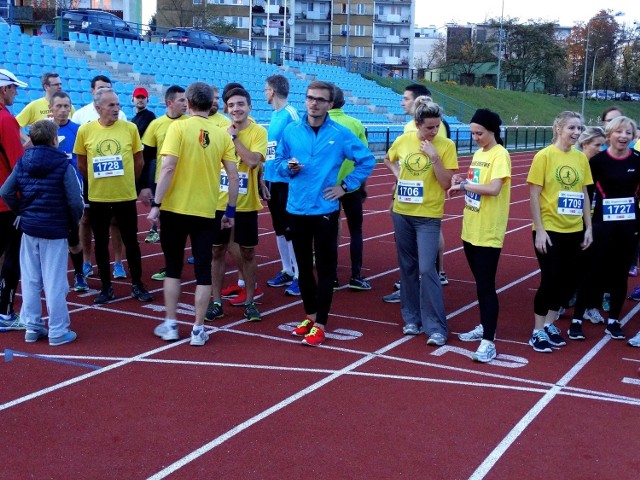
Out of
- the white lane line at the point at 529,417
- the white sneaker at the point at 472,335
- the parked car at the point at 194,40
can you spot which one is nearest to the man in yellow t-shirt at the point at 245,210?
the white sneaker at the point at 472,335

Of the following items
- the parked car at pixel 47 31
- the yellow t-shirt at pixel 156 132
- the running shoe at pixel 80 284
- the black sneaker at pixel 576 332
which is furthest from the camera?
the parked car at pixel 47 31

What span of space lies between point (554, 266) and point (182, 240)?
2.93m

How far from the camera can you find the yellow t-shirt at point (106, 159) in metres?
7.80

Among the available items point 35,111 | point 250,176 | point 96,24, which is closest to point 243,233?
point 250,176

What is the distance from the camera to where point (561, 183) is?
6551mm

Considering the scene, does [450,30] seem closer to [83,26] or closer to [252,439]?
[83,26]

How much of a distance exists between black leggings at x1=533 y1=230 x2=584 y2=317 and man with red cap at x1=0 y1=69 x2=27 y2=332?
4220 millimetres

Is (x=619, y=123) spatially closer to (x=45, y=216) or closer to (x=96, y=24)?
(x=45, y=216)

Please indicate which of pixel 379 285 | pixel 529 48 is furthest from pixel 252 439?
pixel 529 48

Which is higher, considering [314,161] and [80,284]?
[314,161]

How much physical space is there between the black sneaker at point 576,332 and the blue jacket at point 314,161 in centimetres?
221

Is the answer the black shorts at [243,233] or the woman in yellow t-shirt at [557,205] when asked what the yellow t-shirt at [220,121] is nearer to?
the black shorts at [243,233]

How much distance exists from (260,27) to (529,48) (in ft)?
86.2

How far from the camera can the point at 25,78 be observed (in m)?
20.5
